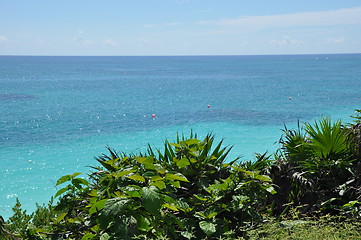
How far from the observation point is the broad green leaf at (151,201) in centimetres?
303

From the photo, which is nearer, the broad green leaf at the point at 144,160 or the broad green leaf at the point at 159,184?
the broad green leaf at the point at 159,184

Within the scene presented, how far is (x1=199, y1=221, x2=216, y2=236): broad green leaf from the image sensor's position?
3.27m

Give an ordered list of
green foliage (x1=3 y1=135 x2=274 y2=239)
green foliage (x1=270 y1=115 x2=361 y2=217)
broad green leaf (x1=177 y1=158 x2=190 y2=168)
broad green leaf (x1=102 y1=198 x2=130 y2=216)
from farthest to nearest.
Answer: green foliage (x1=270 y1=115 x2=361 y2=217) < broad green leaf (x1=177 y1=158 x2=190 y2=168) < green foliage (x1=3 y1=135 x2=274 y2=239) < broad green leaf (x1=102 y1=198 x2=130 y2=216)

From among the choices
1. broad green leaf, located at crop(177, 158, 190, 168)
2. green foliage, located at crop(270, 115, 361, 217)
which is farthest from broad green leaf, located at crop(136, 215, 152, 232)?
green foliage, located at crop(270, 115, 361, 217)

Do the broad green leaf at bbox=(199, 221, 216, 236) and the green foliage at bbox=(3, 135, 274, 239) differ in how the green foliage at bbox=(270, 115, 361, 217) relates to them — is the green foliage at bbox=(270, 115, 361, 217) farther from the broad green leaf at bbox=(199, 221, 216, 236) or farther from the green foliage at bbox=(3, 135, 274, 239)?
the broad green leaf at bbox=(199, 221, 216, 236)

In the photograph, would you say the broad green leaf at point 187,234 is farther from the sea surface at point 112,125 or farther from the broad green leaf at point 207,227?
the sea surface at point 112,125

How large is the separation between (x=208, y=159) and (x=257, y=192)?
0.62m

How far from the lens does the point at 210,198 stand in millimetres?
3666

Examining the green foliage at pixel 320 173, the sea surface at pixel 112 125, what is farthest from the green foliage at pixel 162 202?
the sea surface at pixel 112 125

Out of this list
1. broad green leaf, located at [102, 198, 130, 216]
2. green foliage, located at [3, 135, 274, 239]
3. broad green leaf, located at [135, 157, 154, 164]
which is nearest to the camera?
broad green leaf, located at [102, 198, 130, 216]

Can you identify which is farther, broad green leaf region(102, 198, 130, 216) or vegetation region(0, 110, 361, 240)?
vegetation region(0, 110, 361, 240)

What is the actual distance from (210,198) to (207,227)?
0.40 meters

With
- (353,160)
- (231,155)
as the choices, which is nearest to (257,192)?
(353,160)

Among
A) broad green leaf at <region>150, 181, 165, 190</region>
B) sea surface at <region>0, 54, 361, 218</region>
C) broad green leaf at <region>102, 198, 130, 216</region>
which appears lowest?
sea surface at <region>0, 54, 361, 218</region>
